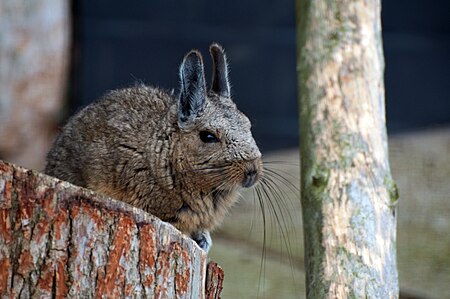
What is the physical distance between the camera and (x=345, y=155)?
4547 millimetres

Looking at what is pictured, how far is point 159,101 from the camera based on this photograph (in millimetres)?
4445

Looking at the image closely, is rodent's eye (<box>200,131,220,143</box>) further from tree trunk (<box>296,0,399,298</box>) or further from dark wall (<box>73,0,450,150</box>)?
dark wall (<box>73,0,450,150</box>)

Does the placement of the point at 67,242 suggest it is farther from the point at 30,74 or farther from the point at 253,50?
the point at 253,50

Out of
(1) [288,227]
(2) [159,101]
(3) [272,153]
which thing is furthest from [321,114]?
(3) [272,153]

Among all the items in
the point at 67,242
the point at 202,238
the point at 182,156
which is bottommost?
the point at 67,242

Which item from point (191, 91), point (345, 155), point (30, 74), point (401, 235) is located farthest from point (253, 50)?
point (191, 91)

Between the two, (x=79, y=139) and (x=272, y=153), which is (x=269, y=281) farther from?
(x=79, y=139)

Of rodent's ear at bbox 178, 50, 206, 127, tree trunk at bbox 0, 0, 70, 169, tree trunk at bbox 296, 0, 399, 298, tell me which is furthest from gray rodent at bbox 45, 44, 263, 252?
tree trunk at bbox 0, 0, 70, 169

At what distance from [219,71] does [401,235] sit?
312cm

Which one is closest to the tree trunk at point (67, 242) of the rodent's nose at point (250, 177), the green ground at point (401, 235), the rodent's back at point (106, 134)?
the rodent's nose at point (250, 177)

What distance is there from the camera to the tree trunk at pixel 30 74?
7.90 metres

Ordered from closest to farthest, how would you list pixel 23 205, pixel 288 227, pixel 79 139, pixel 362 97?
pixel 23 205 < pixel 79 139 < pixel 362 97 < pixel 288 227

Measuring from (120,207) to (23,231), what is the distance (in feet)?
1.06

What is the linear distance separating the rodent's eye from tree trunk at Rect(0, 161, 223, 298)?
0.95 meters
